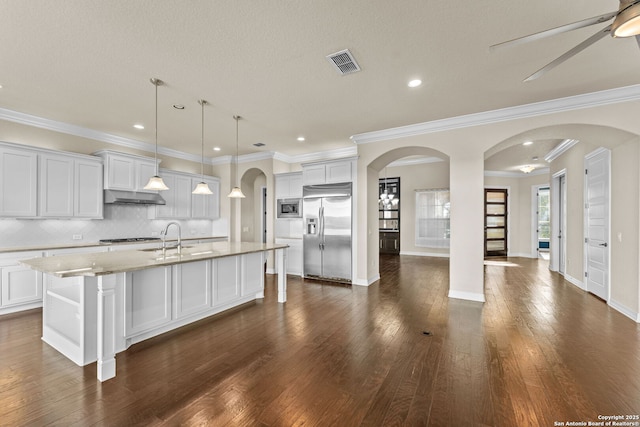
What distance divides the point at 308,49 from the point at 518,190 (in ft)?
31.5

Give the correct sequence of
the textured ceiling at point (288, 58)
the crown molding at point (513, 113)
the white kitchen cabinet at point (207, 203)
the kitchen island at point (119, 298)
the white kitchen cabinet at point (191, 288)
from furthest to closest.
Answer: the white kitchen cabinet at point (207, 203) → the crown molding at point (513, 113) → the white kitchen cabinet at point (191, 288) → the kitchen island at point (119, 298) → the textured ceiling at point (288, 58)

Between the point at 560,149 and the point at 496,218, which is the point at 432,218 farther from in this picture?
the point at 560,149

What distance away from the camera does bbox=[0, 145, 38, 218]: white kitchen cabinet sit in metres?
3.79

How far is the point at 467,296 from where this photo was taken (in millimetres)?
4297

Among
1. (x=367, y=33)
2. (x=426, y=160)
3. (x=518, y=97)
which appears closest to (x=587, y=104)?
(x=518, y=97)

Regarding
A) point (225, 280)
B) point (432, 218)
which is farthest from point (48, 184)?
point (432, 218)

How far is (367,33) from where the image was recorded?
2.38 metres

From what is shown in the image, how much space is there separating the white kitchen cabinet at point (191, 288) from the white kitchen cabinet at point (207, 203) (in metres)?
3.61

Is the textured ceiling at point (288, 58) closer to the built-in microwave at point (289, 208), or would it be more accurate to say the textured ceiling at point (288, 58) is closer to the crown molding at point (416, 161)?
the built-in microwave at point (289, 208)

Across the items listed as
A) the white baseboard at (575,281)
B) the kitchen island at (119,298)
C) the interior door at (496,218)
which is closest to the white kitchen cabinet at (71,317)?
the kitchen island at (119,298)

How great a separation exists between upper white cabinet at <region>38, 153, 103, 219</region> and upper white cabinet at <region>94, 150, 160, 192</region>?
0.14m

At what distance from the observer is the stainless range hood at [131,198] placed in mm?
4891

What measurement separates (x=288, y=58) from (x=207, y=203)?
4977mm

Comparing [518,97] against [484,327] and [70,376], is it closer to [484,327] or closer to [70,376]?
[484,327]
